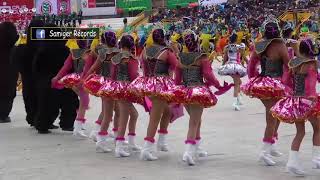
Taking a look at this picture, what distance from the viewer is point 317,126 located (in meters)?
6.82

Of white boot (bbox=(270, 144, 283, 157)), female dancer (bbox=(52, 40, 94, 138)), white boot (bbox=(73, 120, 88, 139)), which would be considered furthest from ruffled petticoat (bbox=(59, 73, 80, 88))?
white boot (bbox=(270, 144, 283, 157))

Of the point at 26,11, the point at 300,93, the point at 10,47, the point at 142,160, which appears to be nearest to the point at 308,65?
the point at 300,93

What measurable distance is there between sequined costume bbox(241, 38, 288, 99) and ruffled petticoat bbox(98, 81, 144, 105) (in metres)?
1.57

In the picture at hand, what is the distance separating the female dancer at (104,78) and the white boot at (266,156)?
7.87 ft

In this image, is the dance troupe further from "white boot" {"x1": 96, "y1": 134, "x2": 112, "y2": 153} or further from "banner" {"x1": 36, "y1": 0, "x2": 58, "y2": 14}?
"banner" {"x1": 36, "y1": 0, "x2": 58, "y2": 14}

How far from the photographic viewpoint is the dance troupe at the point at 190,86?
676cm

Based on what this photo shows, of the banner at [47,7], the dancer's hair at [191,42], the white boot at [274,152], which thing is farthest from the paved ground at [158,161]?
the banner at [47,7]

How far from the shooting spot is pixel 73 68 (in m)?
10.1

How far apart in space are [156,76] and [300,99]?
6.76 ft

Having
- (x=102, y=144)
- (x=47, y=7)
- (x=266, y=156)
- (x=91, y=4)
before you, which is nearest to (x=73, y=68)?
(x=102, y=144)

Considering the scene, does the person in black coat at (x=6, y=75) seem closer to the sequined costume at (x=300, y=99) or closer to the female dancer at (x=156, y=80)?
the female dancer at (x=156, y=80)

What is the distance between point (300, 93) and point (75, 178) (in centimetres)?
289

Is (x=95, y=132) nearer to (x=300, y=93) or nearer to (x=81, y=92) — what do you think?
(x=81, y=92)

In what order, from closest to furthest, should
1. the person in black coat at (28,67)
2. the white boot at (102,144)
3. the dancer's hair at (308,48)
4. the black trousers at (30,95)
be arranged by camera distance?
the dancer's hair at (308,48)
the white boot at (102,144)
the person in black coat at (28,67)
the black trousers at (30,95)
